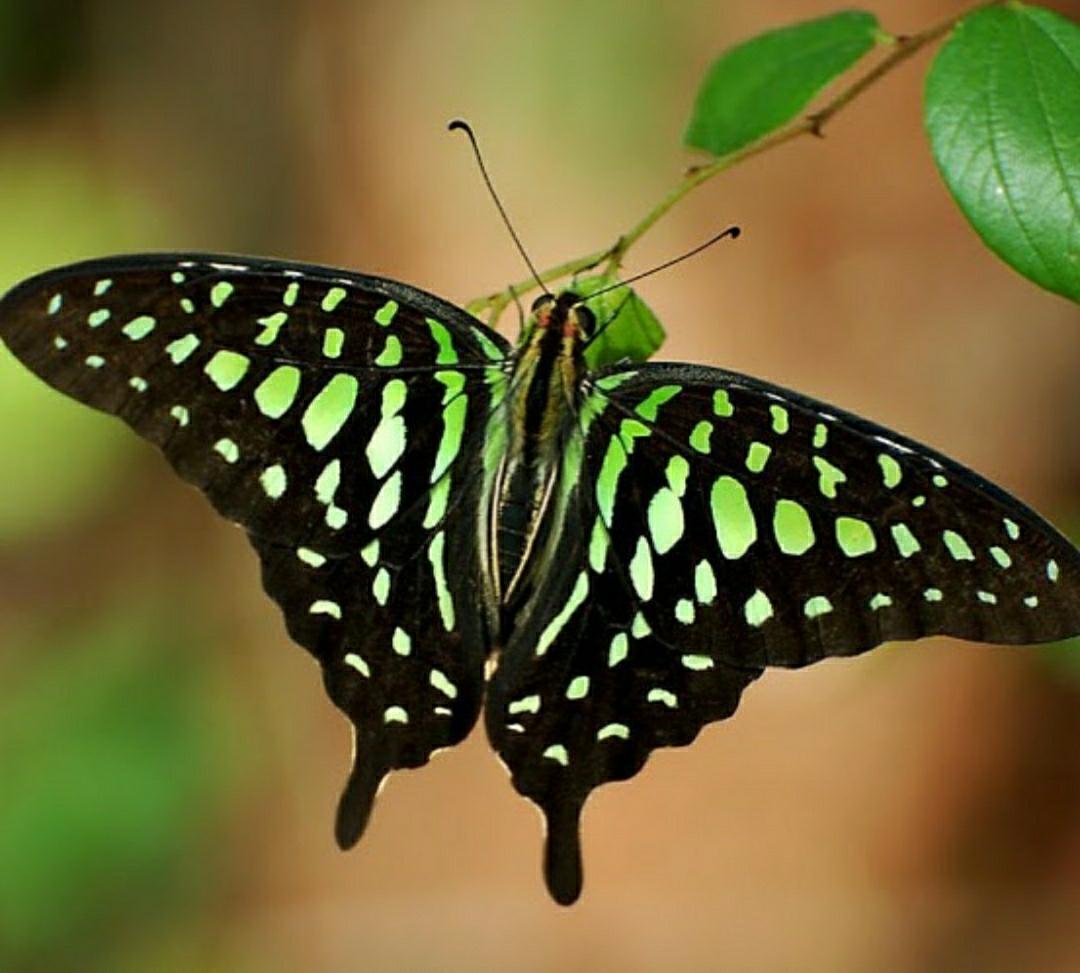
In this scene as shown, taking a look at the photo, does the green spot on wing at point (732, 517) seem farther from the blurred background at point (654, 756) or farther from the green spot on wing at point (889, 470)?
the blurred background at point (654, 756)

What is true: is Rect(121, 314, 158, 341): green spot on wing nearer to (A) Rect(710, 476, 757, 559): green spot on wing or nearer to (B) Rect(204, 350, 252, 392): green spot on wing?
(B) Rect(204, 350, 252, 392): green spot on wing

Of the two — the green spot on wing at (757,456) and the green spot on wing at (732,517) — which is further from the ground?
the green spot on wing at (757,456)

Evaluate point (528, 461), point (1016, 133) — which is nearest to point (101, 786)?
point (528, 461)

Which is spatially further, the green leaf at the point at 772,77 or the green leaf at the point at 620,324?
the green leaf at the point at 772,77

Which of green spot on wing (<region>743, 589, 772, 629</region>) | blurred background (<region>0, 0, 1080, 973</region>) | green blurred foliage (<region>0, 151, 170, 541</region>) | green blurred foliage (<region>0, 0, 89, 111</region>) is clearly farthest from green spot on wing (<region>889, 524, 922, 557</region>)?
green blurred foliage (<region>0, 0, 89, 111</region>)

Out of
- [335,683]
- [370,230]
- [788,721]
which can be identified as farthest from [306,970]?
[335,683]

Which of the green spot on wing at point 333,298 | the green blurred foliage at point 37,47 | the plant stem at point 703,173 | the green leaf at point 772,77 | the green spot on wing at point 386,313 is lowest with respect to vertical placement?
the green spot on wing at point 386,313

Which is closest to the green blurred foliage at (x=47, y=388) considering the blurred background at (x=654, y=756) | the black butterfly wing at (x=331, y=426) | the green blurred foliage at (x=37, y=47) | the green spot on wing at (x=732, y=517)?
the blurred background at (x=654, y=756)
